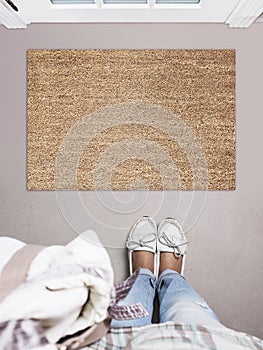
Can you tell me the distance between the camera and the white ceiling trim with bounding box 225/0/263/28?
8.53 feet

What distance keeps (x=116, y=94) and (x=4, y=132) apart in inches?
27.0

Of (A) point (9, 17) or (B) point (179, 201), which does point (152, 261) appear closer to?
(B) point (179, 201)

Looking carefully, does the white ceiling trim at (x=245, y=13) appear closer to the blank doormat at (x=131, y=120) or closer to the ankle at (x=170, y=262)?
the blank doormat at (x=131, y=120)

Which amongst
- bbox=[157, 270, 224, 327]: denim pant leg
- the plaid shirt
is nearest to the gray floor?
bbox=[157, 270, 224, 327]: denim pant leg

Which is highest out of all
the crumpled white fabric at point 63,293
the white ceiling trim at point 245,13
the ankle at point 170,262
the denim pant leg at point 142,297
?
the white ceiling trim at point 245,13

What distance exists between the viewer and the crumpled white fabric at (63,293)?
0.69 meters

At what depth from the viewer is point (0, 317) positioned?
0.67m

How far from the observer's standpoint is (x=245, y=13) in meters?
2.76

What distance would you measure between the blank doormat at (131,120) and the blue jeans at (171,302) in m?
0.75

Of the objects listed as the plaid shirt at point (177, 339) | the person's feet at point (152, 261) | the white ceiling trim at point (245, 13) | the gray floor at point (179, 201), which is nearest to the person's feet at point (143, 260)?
the person's feet at point (152, 261)

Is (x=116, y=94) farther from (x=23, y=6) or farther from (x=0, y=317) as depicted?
(x=0, y=317)

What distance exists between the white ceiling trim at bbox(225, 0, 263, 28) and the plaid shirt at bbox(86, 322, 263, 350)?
2.04m

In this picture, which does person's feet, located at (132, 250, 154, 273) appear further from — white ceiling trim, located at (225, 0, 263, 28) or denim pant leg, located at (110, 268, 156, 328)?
white ceiling trim, located at (225, 0, 263, 28)

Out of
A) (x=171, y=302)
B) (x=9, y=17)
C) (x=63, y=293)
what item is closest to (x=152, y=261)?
(x=171, y=302)
